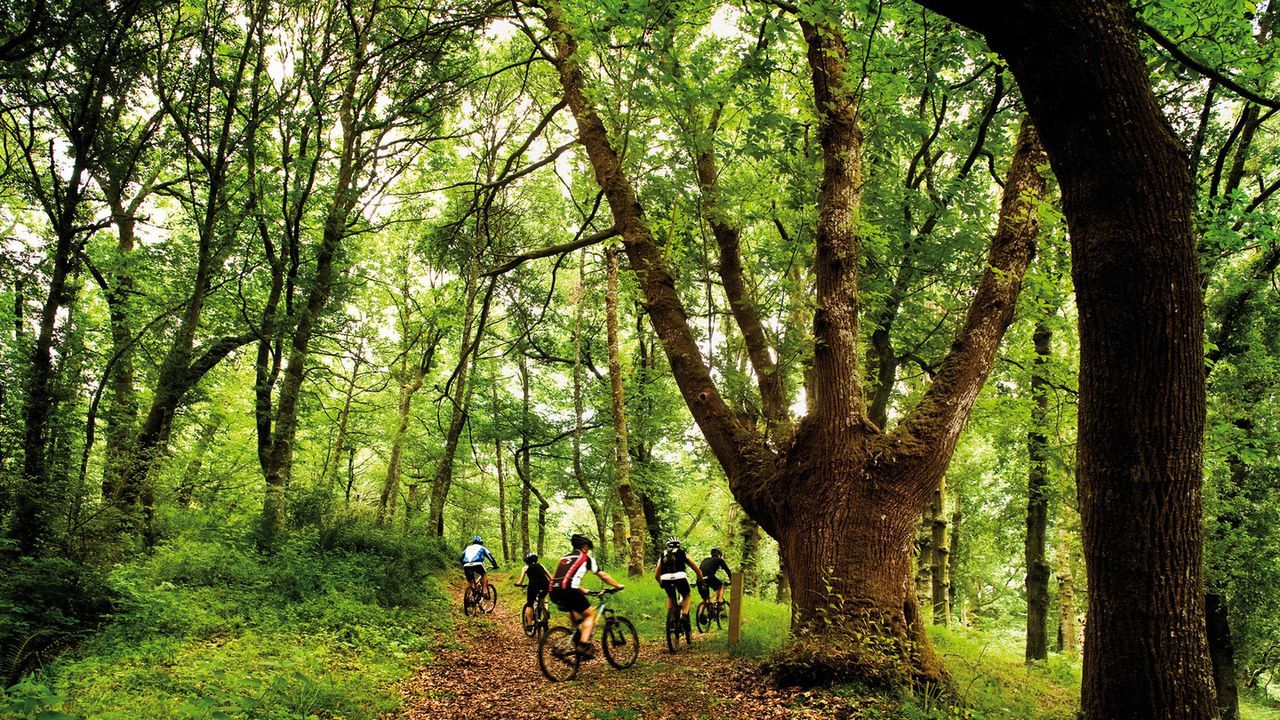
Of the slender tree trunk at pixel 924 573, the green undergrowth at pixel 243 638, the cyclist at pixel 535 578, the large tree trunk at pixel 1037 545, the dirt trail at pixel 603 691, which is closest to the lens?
the green undergrowth at pixel 243 638

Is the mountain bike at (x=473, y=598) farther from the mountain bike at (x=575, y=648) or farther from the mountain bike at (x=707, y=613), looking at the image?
the mountain bike at (x=575, y=648)

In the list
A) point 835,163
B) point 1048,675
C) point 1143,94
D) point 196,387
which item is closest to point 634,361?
point 196,387

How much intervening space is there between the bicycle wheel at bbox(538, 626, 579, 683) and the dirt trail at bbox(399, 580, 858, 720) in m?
0.17

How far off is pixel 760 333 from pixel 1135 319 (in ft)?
18.7

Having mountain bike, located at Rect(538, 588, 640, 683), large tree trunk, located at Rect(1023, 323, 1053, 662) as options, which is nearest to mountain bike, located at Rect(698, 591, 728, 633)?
mountain bike, located at Rect(538, 588, 640, 683)

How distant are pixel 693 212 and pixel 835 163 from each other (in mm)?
1776

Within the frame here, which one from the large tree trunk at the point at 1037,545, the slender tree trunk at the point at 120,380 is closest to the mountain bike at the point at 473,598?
the slender tree trunk at the point at 120,380

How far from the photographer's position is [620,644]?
8.64 m

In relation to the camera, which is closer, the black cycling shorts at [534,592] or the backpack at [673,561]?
the backpack at [673,561]

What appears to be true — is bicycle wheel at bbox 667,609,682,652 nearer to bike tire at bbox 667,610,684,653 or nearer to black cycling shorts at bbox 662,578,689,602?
bike tire at bbox 667,610,684,653

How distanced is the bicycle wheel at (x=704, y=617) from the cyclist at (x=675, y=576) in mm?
1411

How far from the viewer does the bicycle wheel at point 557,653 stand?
7.85 m

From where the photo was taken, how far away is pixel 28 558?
6602 millimetres

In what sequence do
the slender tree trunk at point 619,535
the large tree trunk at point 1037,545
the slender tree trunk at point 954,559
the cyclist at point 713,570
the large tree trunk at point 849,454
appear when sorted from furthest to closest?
1. the slender tree trunk at point 954,559
2. the slender tree trunk at point 619,535
3. the large tree trunk at point 1037,545
4. the cyclist at point 713,570
5. the large tree trunk at point 849,454
